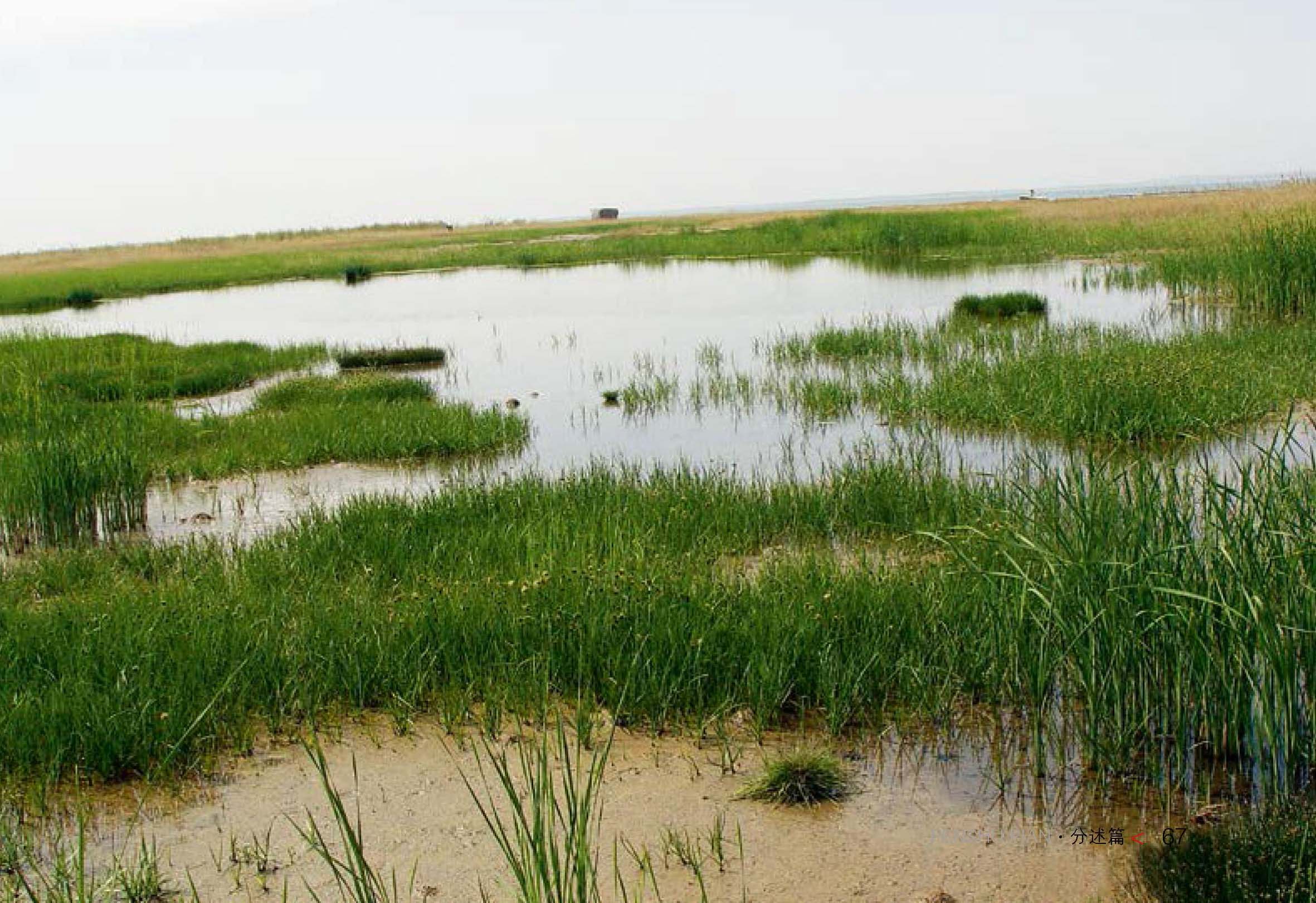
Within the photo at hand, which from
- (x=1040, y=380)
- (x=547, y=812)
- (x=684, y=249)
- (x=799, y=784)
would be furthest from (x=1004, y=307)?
(x=684, y=249)

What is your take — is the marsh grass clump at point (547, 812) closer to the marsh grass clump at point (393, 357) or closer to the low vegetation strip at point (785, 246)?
the marsh grass clump at point (393, 357)

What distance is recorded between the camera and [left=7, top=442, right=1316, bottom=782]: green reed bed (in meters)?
4.62

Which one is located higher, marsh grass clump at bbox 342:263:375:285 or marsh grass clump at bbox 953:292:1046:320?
marsh grass clump at bbox 342:263:375:285

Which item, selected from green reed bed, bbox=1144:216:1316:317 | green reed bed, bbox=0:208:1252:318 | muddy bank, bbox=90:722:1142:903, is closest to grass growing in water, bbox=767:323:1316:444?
green reed bed, bbox=1144:216:1316:317

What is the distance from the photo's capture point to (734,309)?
85.6ft

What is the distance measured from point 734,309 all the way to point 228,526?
1737 cm

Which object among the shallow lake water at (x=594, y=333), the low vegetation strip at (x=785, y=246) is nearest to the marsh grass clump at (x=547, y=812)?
the shallow lake water at (x=594, y=333)

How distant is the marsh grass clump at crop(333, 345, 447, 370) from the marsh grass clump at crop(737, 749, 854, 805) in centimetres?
1657

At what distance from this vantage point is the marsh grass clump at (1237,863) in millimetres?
3420

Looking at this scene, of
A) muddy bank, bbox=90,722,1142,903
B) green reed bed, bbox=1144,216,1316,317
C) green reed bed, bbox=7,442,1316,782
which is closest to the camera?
muddy bank, bbox=90,722,1142,903

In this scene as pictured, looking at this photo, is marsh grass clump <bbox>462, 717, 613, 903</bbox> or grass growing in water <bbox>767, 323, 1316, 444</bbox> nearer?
marsh grass clump <bbox>462, 717, 613, 903</bbox>

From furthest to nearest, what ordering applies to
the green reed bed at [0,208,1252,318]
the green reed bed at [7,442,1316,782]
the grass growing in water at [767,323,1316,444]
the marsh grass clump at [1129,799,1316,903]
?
1. the green reed bed at [0,208,1252,318]
2. the grass growing in water at [767,323,1316,444]
3. the green reed bed at [7,442,1316,782]
4. the marsh grass clump at [1129,799,1316,903]

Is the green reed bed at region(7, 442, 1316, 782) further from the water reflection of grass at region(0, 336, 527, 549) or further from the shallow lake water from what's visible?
the shallow lake water

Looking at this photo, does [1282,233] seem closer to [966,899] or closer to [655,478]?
[655,478]
